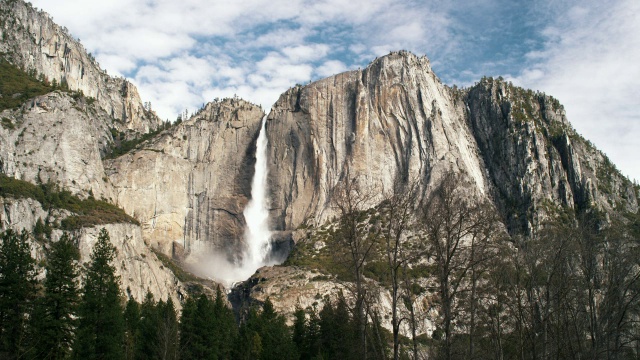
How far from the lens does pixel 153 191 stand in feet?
371

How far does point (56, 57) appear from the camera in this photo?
144 meters

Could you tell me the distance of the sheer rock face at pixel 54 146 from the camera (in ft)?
290

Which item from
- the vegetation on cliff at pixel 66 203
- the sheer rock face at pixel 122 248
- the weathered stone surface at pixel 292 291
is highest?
the vegetation on cliff at pixel 66 203

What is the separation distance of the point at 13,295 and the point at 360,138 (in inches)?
3225

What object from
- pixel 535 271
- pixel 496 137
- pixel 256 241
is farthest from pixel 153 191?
pixel 535 271

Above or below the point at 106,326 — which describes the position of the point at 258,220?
above

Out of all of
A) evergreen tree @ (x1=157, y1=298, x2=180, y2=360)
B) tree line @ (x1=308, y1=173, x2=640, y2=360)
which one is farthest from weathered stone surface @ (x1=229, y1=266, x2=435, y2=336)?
tree line @ (x1=308, y1=173, x2=640, y2=360)

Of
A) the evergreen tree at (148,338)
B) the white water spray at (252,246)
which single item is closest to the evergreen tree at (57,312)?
the evergreen tree at (148,338)

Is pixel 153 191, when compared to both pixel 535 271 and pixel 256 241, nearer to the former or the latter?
pixel 256 241

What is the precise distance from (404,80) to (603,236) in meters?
87.7

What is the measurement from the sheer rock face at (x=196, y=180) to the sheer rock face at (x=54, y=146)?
927 centimetres

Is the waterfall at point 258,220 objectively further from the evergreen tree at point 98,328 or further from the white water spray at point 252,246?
the evergreen tree at point 98,328

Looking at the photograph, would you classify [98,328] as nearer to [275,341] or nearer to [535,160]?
[275,341]

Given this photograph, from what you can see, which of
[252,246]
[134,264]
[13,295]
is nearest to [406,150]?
[252,246]
